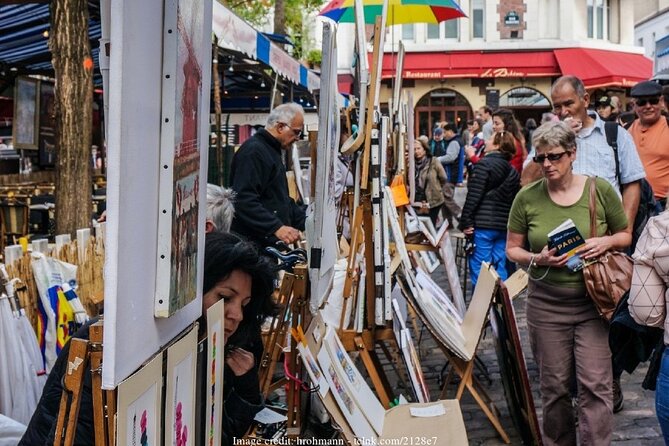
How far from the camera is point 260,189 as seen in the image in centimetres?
488

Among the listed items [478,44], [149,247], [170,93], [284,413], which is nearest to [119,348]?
[149,247]

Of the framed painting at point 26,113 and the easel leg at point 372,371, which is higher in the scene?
the framed painting at point 26,113

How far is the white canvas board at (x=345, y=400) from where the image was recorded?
2891mm

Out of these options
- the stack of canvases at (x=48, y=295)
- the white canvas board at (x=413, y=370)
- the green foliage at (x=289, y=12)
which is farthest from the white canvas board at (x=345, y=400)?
the green foliage at (x=289, y=12)

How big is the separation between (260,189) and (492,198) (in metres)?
2.19

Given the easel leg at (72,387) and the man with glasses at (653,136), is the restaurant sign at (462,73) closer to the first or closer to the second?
the man with glasses at (653,136)

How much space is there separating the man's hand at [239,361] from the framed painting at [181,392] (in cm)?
73

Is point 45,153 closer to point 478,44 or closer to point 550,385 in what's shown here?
point 550,385

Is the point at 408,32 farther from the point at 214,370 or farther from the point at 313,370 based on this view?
the point at 214,370

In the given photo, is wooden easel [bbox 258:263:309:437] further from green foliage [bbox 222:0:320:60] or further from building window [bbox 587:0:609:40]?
building window [bbox 587:0:609:40]

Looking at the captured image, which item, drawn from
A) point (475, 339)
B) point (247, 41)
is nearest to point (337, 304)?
point (475, 339)

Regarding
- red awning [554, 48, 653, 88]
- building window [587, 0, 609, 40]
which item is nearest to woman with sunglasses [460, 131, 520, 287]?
red awning [554, 48, 653, 88]

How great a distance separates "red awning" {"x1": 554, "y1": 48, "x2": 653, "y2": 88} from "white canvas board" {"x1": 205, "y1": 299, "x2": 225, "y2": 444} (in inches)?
1010

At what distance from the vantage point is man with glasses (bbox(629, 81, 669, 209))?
19.0ft
